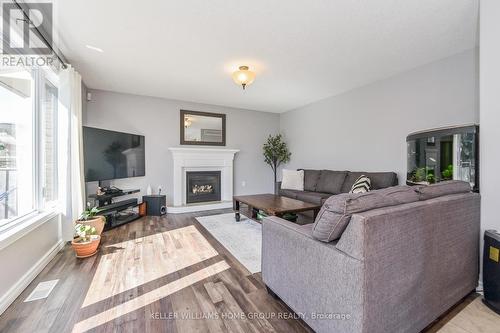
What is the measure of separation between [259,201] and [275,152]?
253 centimetres

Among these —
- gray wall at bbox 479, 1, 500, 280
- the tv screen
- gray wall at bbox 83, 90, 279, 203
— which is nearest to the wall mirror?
gray wall at bbox 83, 90, 279, 203

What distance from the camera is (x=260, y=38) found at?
2494 millimetres

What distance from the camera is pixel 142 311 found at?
1.62 metres

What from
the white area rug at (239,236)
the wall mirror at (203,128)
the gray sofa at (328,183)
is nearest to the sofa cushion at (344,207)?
the white area rug at (239,236)

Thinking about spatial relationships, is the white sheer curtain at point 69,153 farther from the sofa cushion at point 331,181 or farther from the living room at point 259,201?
the sofa cushion at point 331,181

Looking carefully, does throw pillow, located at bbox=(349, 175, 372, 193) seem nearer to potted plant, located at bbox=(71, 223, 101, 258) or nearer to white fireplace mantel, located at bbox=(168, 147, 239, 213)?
white fireplace mantel, located at bbox=(168, 147, 239, 213)

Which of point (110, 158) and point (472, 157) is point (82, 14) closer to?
point (110, 158)

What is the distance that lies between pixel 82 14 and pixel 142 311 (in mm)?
2651

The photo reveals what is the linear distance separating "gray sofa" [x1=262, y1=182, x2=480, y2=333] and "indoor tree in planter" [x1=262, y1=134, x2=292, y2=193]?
417cm

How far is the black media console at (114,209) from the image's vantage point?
352 cm

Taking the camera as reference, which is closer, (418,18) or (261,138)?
(418,18)

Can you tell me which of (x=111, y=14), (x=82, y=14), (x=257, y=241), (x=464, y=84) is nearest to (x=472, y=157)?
(x=464, y=84)

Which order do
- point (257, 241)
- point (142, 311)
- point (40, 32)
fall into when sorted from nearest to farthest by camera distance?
1. point (142, 311)
2. point (40, 32)
3. point (257, 241)

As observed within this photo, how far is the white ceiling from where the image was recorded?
202cm
